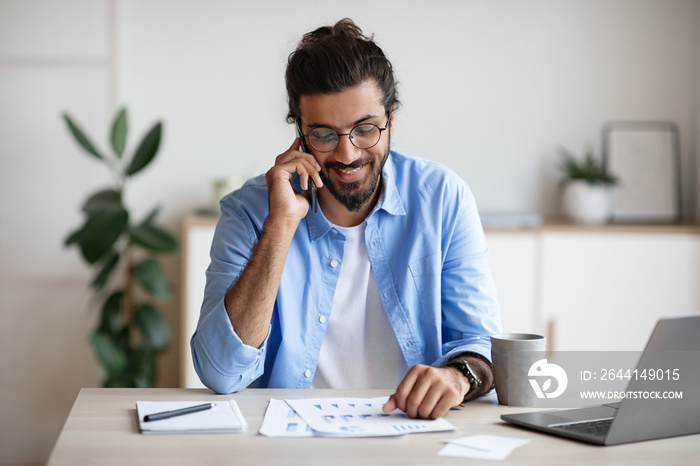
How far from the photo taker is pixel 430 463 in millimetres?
1057

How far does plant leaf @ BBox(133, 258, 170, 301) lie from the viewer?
313 centimetres

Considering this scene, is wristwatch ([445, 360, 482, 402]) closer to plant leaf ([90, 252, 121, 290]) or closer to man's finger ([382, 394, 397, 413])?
man's finger ([382, 394, 397, 413])

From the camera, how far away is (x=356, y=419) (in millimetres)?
1262

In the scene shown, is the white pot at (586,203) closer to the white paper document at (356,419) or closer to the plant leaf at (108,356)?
the plant leaf at (108,356)

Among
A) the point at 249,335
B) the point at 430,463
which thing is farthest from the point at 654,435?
the point at 249,335

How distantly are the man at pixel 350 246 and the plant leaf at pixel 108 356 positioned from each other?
1.48 meters

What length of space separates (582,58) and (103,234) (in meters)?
2.36

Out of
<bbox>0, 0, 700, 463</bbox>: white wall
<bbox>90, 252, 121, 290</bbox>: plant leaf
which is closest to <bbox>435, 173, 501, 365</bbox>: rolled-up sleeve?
<bbox>0, 0, 700, 463</bbox>: white wall

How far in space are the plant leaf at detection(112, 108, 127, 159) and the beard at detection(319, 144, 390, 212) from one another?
1618 mm

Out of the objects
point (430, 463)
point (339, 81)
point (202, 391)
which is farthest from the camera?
point (339, 81)

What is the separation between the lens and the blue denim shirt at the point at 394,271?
1749mm

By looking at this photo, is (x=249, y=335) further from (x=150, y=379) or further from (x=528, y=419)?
(x=150, y=379)

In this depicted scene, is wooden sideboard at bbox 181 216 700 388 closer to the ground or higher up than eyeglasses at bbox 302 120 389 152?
closer to the ground

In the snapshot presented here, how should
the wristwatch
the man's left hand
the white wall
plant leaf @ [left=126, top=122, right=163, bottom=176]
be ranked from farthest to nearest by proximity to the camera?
the white wall, plant leaf @ [left=126, top=122, right=163, bottom=176], the wristwatch, the man's left hand
